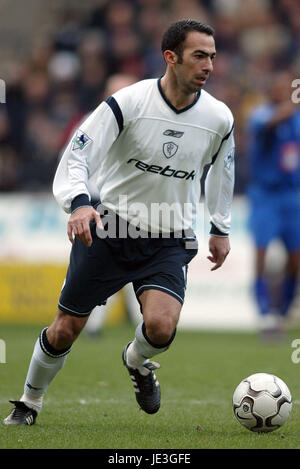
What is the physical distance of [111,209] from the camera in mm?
5383

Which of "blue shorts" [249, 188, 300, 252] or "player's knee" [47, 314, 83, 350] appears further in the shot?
"blue shorts" [249, 188, 300, 252]

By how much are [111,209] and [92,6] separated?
12.2m

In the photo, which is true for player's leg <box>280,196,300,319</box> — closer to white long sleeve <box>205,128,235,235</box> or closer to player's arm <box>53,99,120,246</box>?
white long sleeve <box>205,128,235,235</box>

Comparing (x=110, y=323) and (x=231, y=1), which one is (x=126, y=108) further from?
(x=231, y=1)

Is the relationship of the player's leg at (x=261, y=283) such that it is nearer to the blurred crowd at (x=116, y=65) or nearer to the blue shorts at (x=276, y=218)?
Answer: the blue shorts at (x=276, y=218)

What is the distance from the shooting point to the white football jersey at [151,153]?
16.6 feet

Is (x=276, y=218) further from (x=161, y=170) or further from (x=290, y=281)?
(x=161, y=170)

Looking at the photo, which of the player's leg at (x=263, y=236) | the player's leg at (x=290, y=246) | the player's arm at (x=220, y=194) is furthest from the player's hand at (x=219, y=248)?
the player's leg at (x=290, y=246)

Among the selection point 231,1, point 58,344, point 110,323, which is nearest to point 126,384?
point 58,344

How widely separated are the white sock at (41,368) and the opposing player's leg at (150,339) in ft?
1.33

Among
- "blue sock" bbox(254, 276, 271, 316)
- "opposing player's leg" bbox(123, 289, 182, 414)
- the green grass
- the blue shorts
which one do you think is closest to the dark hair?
"opposing player's leg" bbox(123, 289, 182, 414)

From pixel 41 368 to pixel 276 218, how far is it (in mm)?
5319

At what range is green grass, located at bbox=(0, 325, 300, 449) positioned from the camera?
468 cm

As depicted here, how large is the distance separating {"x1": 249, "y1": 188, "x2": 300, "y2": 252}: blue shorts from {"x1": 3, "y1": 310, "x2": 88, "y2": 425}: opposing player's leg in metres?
5.15
